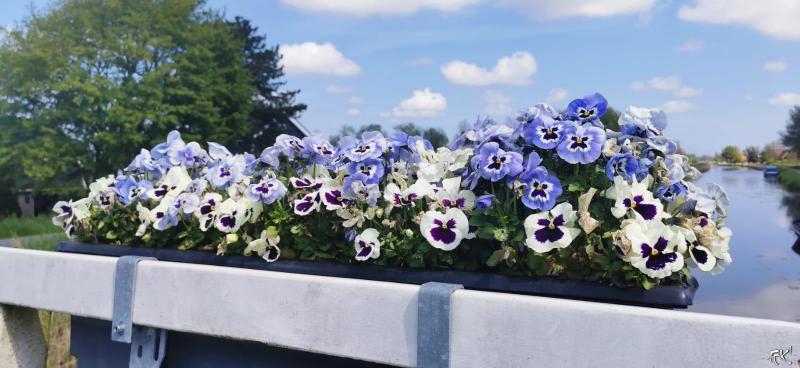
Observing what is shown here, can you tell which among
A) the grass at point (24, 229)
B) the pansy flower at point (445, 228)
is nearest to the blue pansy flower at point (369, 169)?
the pansy flower at point (445, 228)

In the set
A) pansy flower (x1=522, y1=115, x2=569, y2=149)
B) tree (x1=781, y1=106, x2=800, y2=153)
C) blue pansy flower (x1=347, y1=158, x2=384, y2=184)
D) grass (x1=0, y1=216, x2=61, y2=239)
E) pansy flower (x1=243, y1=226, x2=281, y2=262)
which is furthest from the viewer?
tree (x1=781, y1=106, x2=800, y2=153)

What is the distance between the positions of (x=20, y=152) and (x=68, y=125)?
1.65 metres

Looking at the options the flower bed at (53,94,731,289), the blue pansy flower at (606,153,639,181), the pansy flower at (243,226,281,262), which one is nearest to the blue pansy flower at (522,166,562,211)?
the flower bed at (53,94,731,289)

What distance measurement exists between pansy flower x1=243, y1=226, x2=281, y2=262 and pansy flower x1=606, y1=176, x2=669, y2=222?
1.06 metres

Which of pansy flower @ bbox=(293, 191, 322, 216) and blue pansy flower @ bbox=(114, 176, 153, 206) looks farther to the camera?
blue pansy flower @ bbox=(114, 176, 153, 206)

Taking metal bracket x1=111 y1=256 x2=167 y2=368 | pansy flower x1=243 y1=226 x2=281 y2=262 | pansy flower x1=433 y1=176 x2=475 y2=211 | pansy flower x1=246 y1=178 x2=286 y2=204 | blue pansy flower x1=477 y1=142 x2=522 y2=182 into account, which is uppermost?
blue pansy flower x1=477 y1=142 x2=522 y2=182

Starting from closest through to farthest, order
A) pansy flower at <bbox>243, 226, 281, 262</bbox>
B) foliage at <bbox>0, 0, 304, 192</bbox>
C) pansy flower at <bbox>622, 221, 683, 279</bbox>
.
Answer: pansy flower at <bbox>622, 221, 683, 279</bbox>, pansy flower at <bbox>243, 226, 281, 262</bbox>, foliage at <bbox>0, 0, 304, 192</bbox>

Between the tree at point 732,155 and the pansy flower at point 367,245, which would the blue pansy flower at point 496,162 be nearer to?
the pansy flower at point 367,245

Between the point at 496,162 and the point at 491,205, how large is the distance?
122 mm

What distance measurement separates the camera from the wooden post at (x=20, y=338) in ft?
8.18

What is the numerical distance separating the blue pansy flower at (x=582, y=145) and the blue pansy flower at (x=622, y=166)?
52 millimetres

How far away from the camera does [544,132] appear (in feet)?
5.68

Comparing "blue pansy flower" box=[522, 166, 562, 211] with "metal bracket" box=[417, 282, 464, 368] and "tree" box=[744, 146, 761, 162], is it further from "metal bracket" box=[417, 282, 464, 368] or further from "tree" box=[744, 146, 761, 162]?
"tree" box=[744, 146, 761, 162]

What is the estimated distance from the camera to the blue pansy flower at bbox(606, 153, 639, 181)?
5.48ft
